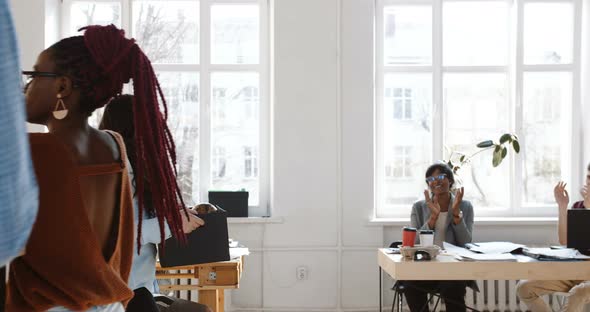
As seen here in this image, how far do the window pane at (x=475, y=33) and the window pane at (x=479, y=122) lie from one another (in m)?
0.14

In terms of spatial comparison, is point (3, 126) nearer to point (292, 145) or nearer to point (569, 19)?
point (292, 145)

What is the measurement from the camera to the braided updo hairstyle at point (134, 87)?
1.19 m

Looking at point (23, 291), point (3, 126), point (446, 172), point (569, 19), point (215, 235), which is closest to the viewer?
point (3, 126)

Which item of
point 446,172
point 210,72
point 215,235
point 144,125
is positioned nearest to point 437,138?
point 446,172

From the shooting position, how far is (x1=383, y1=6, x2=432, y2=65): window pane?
5.43 metres

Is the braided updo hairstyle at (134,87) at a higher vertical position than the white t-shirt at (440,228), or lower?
higher

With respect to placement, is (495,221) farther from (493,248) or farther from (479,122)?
(493,248)

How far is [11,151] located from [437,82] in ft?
16.6

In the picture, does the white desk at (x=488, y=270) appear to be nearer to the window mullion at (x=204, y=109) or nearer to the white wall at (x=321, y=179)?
the white wall at (x=321, y=179)

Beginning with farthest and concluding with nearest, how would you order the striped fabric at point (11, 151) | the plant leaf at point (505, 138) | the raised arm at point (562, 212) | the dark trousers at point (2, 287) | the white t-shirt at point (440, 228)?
1. the plant leaf at point (505, 138)
2. the raised arm at point (562, 212)
3. the white t-shirt at point (440, 228)
4. the dark trousers at point (2, 287)
5. the striped fabric at point (11, 151)

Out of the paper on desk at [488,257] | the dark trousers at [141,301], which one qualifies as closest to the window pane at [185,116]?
the paper on desk at [488,257]

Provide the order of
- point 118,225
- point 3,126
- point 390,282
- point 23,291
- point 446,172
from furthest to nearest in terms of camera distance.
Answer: point 390,282, point 446,172, point 118,225, point 23,291, point 3,126

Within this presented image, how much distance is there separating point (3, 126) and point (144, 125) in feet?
2.43

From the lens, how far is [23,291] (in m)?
1.10
